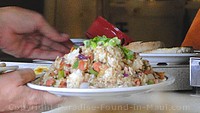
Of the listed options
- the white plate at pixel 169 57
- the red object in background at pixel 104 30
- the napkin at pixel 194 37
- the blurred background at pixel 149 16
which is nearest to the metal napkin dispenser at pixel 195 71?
the white plate at pixel 169 57

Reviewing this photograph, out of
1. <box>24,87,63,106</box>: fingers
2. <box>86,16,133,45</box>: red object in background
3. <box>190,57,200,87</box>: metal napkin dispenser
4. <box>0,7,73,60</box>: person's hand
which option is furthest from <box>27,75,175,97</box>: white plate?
<box>86,16,133,45</box>: red object in background

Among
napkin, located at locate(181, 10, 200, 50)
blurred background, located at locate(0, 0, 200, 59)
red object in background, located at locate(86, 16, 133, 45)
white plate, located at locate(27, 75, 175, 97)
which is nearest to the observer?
white plate, located at locate(27, 75, 175, 97)

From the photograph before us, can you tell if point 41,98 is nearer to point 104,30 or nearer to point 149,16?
point 104,30

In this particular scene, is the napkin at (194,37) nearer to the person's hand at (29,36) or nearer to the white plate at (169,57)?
the white plate at (169,57)

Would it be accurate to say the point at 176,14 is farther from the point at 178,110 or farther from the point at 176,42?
the point at 178,110

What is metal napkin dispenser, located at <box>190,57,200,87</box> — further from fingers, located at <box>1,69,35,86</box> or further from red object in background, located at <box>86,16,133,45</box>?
red object in background, located at <box>86,16,133,45</box>

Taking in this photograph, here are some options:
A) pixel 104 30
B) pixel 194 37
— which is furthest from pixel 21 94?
pixel 194 37
